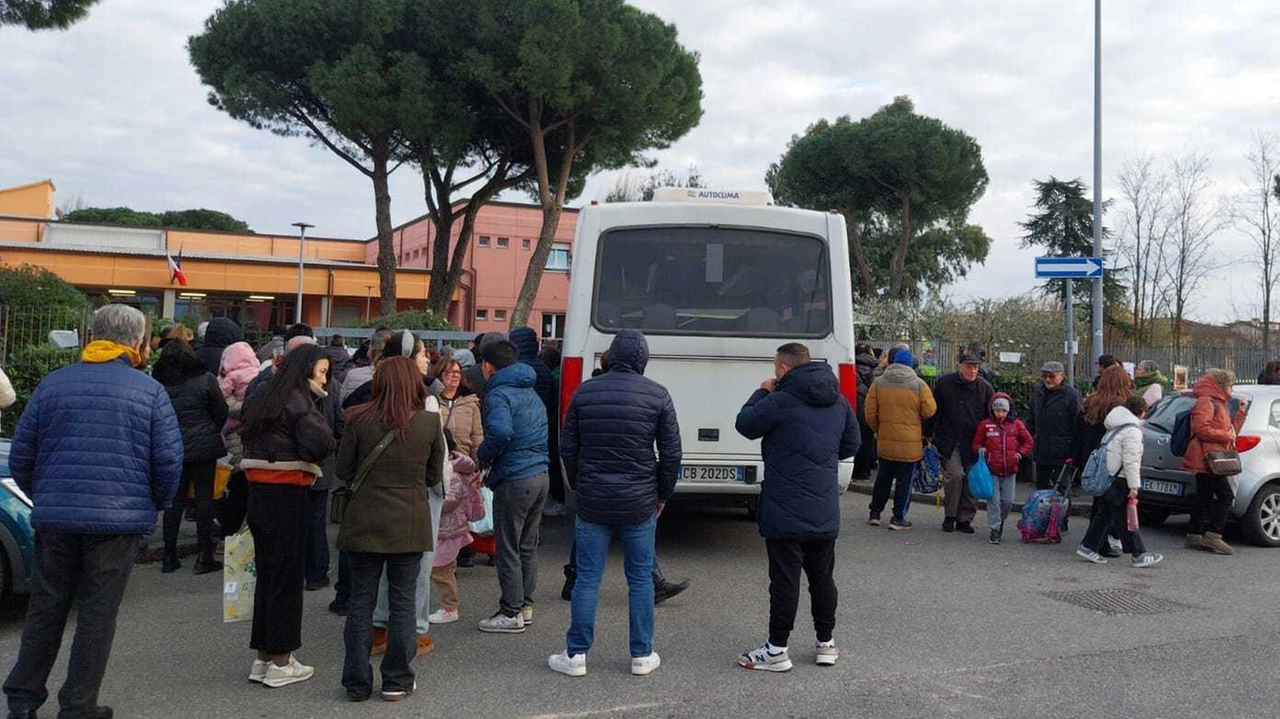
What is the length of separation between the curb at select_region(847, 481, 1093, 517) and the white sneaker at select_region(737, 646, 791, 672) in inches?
242

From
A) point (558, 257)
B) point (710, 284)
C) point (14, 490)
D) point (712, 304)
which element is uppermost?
point (558, 257)

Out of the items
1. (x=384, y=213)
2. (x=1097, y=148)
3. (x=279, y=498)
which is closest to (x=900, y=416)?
(x=279, y=498)

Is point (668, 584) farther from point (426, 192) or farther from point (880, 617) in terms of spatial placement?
point (426, 192)

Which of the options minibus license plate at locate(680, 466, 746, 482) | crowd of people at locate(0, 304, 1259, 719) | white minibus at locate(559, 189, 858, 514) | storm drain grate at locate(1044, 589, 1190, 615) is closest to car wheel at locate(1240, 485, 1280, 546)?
storm drain grate at locate(1044, 589, 1190, 615)

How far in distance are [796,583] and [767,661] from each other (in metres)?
0.44

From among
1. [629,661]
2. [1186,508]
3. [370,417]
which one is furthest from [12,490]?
[1186,508]

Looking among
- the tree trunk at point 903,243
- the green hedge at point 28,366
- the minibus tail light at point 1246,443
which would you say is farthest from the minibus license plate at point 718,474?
the tree trunk at point 903,243

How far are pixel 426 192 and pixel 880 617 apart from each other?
75.0 ft

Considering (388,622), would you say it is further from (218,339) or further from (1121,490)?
(1121,490)

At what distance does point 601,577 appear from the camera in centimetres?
529

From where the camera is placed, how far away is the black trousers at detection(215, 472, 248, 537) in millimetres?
7570

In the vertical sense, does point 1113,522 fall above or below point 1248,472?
below

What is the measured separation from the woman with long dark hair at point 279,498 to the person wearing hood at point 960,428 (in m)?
6.52

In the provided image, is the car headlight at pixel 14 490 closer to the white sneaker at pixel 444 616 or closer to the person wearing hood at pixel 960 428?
the white sneaker at pixel 444 616
